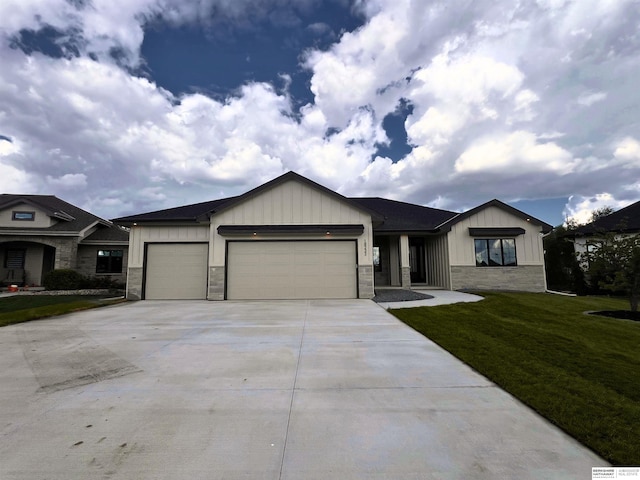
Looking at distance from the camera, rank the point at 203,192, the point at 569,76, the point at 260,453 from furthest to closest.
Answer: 1. the point at 203,192
2. the point at 569,76
3. the point at 260,453

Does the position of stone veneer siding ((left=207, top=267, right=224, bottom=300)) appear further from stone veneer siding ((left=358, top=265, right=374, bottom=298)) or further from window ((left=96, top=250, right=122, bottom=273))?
window ((left=96, top=250, right=122, bottom=273))

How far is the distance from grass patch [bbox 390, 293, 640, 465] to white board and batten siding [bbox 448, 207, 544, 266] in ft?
18.8

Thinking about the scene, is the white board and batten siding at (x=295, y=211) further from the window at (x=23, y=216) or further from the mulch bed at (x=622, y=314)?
the window at (x=23, y=216)

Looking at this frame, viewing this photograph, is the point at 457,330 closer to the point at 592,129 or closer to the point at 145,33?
the point at 592,129

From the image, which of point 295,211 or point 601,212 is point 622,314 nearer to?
point 295,211

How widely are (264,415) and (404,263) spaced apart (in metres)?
13.3

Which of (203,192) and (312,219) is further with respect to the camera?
(203,192)

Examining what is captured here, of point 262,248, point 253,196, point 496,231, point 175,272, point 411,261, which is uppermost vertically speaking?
point 253,196

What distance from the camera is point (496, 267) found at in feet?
48.9

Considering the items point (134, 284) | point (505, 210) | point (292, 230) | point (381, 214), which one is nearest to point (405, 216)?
point (381, 214)

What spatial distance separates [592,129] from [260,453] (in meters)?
18.8

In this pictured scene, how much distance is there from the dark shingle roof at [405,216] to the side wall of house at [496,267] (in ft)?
4.87

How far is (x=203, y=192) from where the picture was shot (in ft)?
78.3

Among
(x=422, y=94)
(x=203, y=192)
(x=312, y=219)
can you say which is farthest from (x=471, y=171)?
(x=203, y=192)
